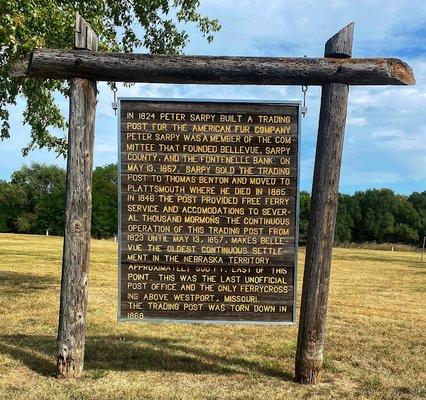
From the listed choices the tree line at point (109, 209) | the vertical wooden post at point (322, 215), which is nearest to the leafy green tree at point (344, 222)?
the tree line at point (109, 209)

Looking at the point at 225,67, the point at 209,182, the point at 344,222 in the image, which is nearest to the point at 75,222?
the point at 209,182

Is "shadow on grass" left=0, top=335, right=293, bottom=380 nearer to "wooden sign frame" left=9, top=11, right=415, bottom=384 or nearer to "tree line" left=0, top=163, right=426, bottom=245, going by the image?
"wooden sign frame" left=9, top=11, right=415, bottom=384

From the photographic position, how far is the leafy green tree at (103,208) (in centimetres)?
9494

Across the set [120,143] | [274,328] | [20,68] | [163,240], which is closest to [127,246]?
[163,240]

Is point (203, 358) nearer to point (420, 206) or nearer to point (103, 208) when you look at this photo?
point (103, 208)

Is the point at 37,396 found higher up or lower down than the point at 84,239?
lower down

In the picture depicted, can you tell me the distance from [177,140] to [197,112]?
460 mm

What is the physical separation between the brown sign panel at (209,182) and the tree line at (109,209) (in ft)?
239

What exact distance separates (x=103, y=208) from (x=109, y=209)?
1.67m

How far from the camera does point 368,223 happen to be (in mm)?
114250

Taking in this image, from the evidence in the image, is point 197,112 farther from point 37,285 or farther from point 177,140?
point 37,285

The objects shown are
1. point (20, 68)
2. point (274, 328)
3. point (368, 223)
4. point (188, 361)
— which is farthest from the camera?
point (368, 223)

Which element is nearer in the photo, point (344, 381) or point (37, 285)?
point (344, 381)

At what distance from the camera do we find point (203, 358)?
Result: 8.20 meters
